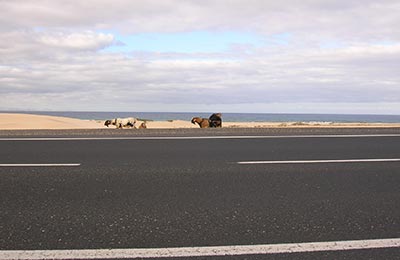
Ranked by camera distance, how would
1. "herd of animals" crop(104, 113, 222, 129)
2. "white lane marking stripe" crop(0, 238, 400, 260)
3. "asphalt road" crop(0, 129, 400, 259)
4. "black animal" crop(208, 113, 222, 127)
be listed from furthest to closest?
"black animal" crop(208, 113, 222, 127), "herd of animals" crop(104, 113, 222, 129), "asphalt road" crop(0, 129, 400, 259), "white lane marking stripe" crop(0, 238, 400, 260)

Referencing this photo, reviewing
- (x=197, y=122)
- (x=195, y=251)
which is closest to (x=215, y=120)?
(x=197, y=122)

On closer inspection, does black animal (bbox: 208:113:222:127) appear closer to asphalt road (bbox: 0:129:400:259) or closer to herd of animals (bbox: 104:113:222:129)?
herd of animals (bbox: 104:113:222:129)

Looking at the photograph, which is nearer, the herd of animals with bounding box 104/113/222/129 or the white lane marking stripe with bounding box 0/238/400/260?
→ the white lane marking stripe with bounding box 0/238/400/260

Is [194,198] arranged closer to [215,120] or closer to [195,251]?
[195,251]

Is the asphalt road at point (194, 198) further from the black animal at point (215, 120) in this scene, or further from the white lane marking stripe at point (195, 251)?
the black animal at point (215, 120)

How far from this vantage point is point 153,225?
172 inches

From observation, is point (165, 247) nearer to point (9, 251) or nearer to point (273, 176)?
point (9, 251)

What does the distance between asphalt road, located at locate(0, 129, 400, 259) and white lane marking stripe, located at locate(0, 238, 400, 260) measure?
0.31 feet

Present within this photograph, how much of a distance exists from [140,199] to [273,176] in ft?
7.64

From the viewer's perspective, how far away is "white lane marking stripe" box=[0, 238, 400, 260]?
143 inches

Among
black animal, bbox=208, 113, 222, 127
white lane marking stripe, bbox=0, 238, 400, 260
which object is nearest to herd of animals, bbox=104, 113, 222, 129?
black animal, bbox=208, 113, 222, 127

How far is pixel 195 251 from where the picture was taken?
12.3 ft

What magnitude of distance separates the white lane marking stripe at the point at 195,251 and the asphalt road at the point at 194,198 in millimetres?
96

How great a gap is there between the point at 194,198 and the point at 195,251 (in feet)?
5.28
